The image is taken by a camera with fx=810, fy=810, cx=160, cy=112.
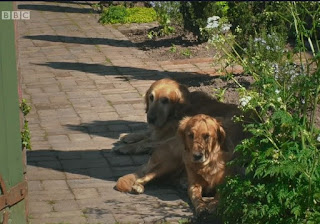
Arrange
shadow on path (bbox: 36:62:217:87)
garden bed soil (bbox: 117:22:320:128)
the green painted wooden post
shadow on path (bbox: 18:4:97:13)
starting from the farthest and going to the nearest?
shadow on path (bbox: 18:4:97:13)
shadow on path (bbox: 36:62:217:87)
garden bed soil (bbox: 117:22:320:128)
the green painted wooden post

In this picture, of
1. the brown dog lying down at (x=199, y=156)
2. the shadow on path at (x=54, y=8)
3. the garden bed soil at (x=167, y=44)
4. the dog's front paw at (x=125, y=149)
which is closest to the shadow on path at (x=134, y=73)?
the garden bed soil at (x=167, y=44)

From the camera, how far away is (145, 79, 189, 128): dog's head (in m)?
8.05

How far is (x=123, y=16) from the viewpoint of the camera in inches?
669

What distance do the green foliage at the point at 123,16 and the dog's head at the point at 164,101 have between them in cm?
872

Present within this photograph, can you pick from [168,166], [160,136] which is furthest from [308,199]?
[160,136]

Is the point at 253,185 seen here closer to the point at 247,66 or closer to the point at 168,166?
the point at 247,66

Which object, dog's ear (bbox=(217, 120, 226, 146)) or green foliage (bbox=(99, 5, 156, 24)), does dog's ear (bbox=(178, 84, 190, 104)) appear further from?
green foliage (bbox=(99, 5, 156, 24))

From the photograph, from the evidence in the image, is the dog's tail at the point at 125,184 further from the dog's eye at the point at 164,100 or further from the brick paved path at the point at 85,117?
the dog's eye at the point at 164,100

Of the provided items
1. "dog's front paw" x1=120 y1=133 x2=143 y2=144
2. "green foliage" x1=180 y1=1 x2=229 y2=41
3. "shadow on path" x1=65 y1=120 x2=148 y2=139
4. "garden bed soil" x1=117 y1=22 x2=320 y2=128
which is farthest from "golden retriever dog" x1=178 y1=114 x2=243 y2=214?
"green foliage" x1=180 y1=1 x2=229 y2=41

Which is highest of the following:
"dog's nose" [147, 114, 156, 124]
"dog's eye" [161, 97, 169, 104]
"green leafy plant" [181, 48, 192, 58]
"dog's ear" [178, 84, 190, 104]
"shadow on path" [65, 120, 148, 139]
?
"dog's ear" [178, 84, 190, 104]

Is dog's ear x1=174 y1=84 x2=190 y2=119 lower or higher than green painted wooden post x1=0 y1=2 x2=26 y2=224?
lower

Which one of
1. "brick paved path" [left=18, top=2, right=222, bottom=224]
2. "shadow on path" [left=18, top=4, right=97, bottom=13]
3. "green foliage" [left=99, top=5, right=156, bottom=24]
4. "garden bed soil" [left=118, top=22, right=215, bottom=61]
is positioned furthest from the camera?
"shadow on path" [left=18, top=4, right=97, bottom=13]

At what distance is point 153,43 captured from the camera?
14.6 m

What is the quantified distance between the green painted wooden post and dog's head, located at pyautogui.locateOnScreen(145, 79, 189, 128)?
7.41ft
